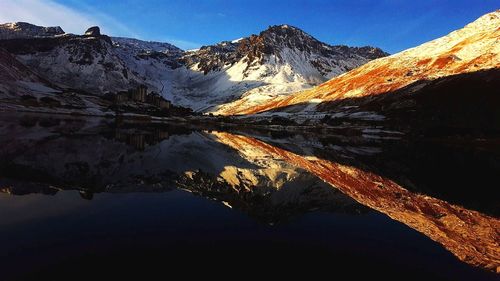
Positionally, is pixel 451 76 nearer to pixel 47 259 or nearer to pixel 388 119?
pixel 388 119

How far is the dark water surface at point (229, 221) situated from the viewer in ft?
50.4

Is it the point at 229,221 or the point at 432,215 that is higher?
the point at 229,221

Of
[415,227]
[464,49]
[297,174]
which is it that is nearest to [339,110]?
[464,49]

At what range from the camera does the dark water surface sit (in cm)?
1537

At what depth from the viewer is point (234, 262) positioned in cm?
1565

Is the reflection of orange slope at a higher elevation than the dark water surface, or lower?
lower

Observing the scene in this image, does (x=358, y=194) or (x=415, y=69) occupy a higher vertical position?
(x=415, y=69)

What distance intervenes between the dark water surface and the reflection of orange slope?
12 centimetres

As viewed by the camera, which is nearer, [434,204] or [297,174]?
[434,204]

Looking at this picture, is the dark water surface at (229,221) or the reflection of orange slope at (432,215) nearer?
the dark water surface at (229,221)

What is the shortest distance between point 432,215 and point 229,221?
16.4 meters

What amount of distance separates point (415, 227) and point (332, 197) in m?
7.57

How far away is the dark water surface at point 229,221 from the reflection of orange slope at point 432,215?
0.41ft

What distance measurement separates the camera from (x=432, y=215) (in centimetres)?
2934
